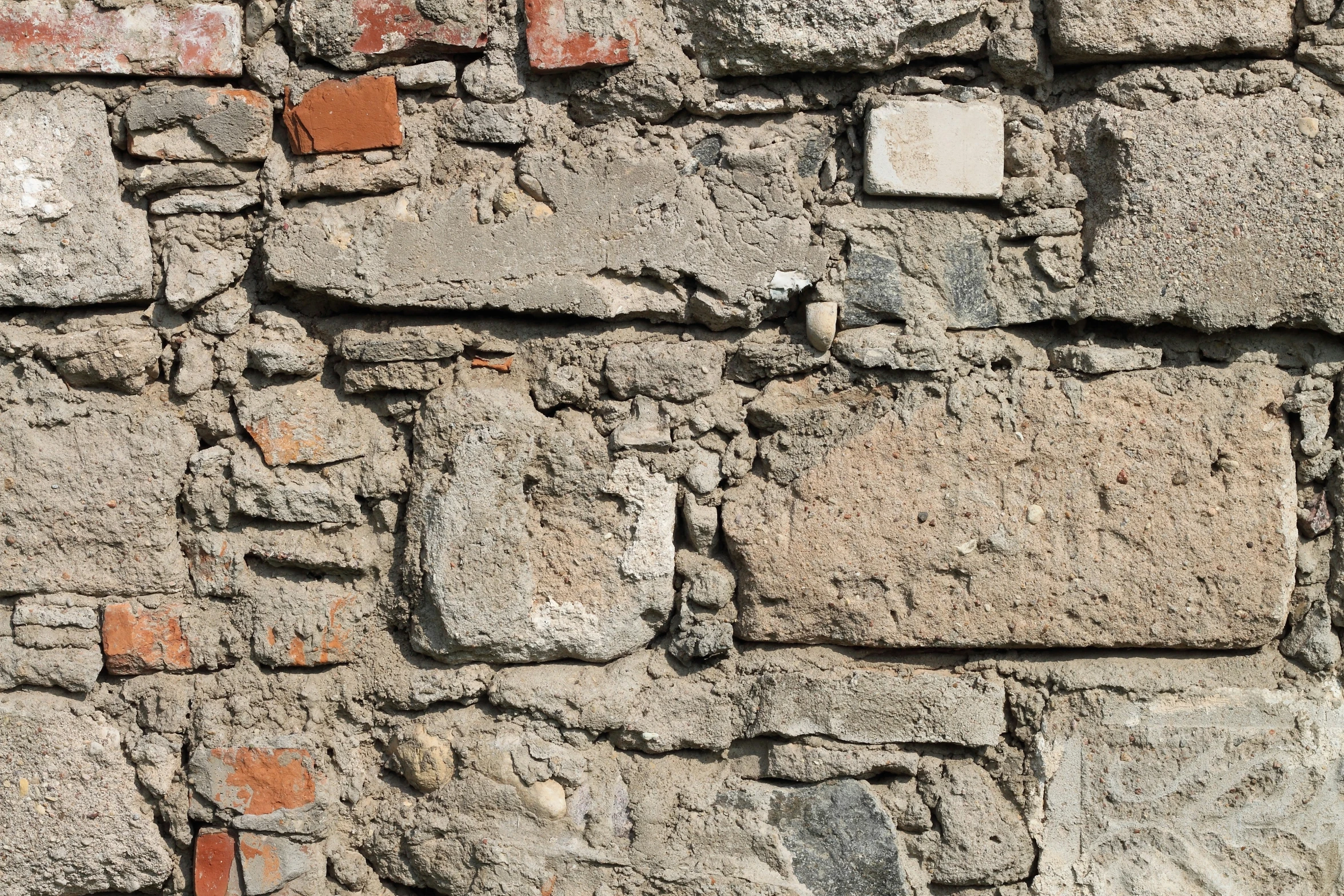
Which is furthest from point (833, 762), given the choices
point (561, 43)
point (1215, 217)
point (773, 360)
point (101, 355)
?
point (101, 355)

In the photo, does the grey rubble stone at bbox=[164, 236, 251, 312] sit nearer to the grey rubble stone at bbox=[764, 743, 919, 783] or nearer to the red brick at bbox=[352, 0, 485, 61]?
the red brick at bbox=[352, 0, 485, 61]

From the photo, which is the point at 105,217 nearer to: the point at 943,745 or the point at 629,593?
the point at 629,593

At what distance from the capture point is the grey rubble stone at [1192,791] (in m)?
1.53

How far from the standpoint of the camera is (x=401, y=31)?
5.12ft

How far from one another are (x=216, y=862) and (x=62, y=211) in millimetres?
1012

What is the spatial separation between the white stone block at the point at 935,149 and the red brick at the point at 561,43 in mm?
393

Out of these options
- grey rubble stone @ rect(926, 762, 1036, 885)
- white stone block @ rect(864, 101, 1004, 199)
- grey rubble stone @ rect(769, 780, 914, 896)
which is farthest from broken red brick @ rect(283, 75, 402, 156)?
grey rubble stone @ rect(926, 762, 1036, 885)

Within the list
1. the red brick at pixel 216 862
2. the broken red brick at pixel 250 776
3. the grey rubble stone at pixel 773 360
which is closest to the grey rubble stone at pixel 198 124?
the grey rubble stone at pixel 773 360

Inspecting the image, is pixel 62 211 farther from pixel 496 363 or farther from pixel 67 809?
pixel 67 809

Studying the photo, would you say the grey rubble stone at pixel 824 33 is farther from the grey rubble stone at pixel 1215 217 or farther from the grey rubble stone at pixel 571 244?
the grey rubble stone at pixel 1215 217

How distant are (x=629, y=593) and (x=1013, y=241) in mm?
793

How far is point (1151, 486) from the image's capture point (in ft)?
5.05

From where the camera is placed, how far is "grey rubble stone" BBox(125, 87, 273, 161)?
1.57 meters

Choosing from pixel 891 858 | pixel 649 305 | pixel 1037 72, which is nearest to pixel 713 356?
pixel 649 305
